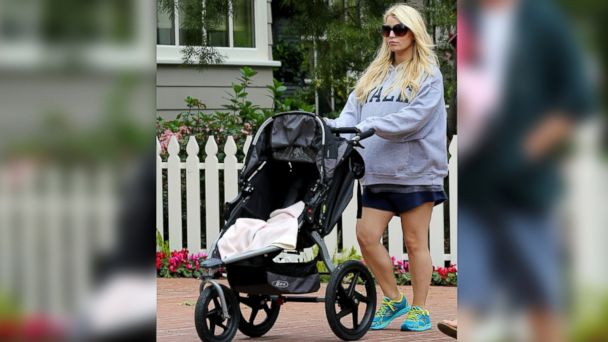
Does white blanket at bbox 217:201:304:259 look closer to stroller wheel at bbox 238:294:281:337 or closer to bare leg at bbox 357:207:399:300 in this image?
stroller wheel at bbox 238:294:281:337

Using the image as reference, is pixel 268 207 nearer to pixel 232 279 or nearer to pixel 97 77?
pixel 232 279

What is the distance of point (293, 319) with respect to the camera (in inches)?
300

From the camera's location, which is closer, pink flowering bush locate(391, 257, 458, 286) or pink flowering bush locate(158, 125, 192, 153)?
pink flowering bush locate(391, 257, 458, 286)

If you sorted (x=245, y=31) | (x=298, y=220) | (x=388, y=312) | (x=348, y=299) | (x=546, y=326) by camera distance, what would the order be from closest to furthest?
(x=546, y=326) → (x=298, y=220) → (x=348, y=299) → (x=388, y=312) → (x=245, y=31)

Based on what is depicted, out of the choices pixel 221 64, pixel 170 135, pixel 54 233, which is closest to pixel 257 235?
pixel 54 233

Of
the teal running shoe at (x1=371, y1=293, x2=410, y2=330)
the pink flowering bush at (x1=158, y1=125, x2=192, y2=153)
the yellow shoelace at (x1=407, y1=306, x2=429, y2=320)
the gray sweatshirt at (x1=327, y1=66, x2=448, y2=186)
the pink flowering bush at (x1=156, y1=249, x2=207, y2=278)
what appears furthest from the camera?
the pink flowering bush at (x1=158, y1=125, x2=192, y2=153)

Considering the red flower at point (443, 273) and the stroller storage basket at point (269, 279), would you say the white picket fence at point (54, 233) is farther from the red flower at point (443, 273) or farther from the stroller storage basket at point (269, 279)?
the red flower at point (443, 273)

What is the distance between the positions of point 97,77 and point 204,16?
874 centimetres

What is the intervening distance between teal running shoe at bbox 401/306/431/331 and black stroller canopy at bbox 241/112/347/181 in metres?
1.14

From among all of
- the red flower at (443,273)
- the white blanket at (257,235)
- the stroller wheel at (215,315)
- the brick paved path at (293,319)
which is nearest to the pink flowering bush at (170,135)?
the brick paved path at (293,319)

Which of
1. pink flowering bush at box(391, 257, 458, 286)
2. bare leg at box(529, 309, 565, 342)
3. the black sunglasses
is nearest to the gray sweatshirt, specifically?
the black sunglasses

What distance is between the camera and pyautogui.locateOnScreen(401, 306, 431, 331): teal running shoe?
6.73m

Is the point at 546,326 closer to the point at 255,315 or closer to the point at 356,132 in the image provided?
the point at 356,132

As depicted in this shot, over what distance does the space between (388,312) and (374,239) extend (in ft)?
1.75
